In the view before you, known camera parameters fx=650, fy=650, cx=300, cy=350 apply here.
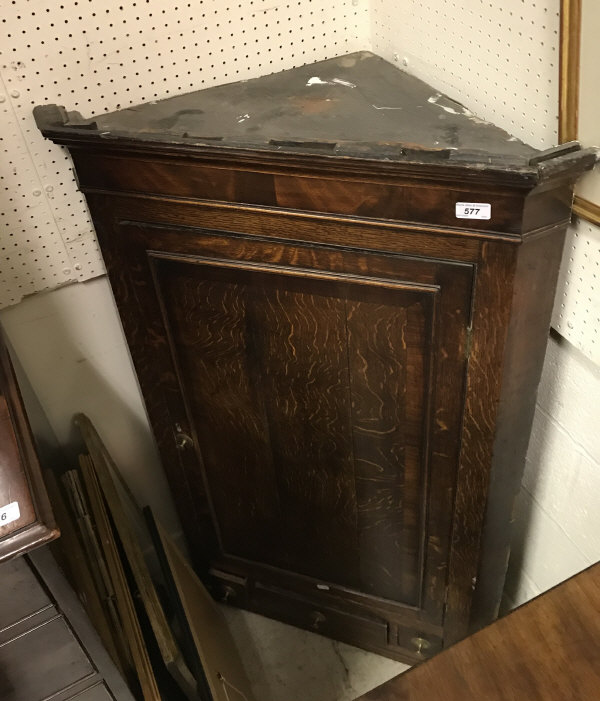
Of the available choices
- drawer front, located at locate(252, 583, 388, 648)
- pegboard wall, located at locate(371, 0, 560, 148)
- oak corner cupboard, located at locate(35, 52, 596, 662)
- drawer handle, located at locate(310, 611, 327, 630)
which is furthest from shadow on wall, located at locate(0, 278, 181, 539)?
pegboard wall, located at locate(371, 0, 560, 148)

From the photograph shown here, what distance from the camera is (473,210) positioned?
2.90 ft

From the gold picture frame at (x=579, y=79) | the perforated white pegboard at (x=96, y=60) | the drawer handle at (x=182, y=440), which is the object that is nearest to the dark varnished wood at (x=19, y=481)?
the perforated white pegboard at (x=96, y=60)

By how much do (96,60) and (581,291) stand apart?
0.89m

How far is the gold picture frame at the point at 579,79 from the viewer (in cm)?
79

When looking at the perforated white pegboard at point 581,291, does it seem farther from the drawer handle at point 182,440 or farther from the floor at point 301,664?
the floor at point 301,664

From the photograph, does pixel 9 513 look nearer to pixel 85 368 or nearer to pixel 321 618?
pixel 85 368

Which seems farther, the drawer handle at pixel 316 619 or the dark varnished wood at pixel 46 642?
the drawer handle at pixel 316 619

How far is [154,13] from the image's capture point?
1104mm

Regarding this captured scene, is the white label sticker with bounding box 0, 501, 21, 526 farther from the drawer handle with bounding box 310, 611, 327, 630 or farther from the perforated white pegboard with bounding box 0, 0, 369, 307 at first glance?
the drawer handle with bounding box 310, 611, 327, 630

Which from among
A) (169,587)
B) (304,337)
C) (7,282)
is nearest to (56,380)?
(7,282)

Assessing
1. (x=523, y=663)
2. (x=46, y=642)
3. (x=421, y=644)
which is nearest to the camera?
(x=523, y=663)

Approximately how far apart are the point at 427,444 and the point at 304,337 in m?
0.30

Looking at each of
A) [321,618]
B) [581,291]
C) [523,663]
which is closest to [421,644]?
[321,618]

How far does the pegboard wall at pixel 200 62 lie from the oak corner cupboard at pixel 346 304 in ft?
0.14
